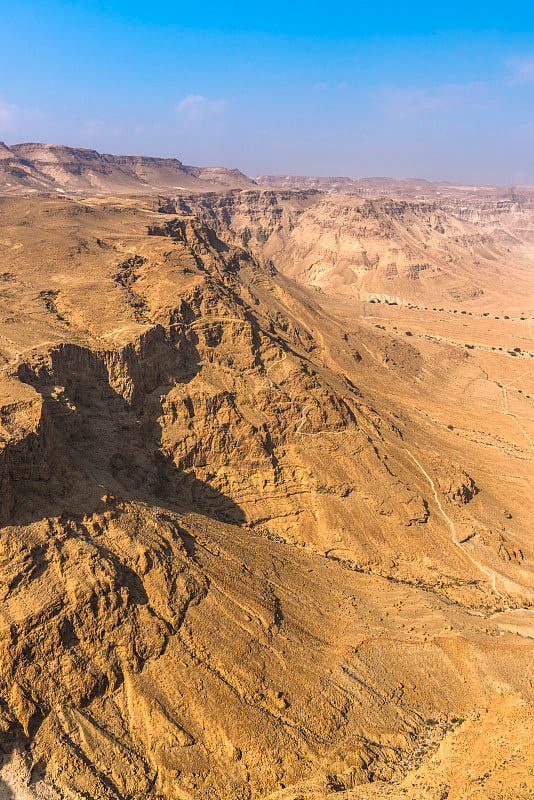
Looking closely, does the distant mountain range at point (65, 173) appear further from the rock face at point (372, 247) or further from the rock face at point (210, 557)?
the rock face at point (210, 557)

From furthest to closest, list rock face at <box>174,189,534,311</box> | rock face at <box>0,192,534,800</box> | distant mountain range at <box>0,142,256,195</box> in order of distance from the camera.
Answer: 1. distant mountain range at <box>0,142,256,195</box>
2. rock face at <box>174,189,534,311</box>
3. rock face at <box>0,192,534,800</box>

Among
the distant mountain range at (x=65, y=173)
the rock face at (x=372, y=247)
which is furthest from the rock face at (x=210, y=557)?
the distant mountain range at (x=65, y=173)

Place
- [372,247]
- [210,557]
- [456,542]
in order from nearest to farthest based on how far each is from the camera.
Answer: [210,557]
[456,542]
[372,247]

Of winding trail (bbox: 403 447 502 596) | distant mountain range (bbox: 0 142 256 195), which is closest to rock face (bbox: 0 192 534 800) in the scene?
winding trail (bbox: 403 447 502 596)

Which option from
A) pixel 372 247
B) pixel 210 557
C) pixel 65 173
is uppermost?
pixel 65 173

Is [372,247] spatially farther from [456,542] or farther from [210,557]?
[210,557]

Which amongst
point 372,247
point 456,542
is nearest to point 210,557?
point 456,542

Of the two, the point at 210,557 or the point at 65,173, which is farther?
the point at 65,173

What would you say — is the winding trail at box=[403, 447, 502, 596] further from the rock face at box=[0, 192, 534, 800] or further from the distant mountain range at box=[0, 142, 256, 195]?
the distant mountain range at box=[0, 142, 256, 195]
